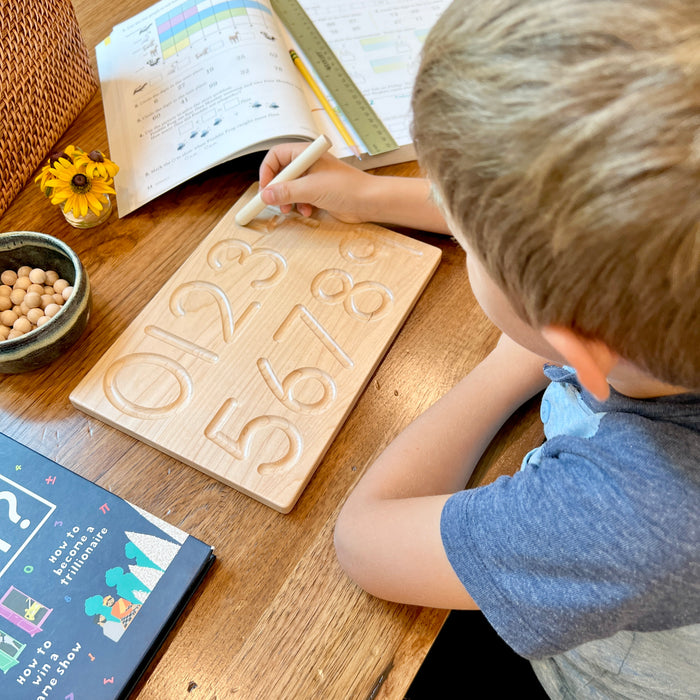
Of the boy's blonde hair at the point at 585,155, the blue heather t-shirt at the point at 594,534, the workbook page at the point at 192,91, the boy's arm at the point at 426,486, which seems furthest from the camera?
the workbook page at the point at 192,91

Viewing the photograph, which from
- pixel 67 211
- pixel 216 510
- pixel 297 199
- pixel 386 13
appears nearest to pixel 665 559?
pixel 216 510

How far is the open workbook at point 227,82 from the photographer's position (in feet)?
2.45

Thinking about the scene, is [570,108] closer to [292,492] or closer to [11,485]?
[292,492]

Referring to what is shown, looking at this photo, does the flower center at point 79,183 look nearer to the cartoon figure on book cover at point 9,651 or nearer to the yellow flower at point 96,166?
the yellow flower at point 96,166

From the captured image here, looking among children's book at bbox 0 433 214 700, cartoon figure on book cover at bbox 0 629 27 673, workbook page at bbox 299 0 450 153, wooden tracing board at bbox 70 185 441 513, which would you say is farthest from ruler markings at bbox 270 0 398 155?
cartoon figure on book cover at bbox 0 629 27 673

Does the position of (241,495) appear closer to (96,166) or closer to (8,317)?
(8,317)

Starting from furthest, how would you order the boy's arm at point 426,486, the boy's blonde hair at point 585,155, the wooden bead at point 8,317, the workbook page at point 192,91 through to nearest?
the workbook page at point 192,91, the wooden bead at point 8,317, the boy's arm at point 426,486, the boy's blonde hair at point 585,155

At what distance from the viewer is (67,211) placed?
702 millimetres

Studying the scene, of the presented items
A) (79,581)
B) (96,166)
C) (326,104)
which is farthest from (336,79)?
(79,581)

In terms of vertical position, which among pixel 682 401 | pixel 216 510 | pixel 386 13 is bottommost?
pixel 216 510

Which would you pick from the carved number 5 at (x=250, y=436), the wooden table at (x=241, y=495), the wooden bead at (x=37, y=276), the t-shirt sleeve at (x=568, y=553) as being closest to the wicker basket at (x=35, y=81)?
the wooden table at (x=241, y=495)

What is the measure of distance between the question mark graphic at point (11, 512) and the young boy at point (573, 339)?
27 centimetres

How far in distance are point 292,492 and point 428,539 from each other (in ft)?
0.43

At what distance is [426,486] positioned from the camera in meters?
0.57
